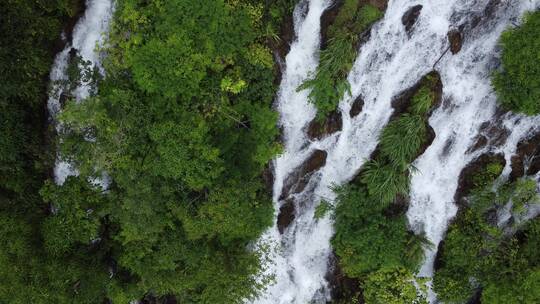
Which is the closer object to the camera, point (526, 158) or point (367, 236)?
point (367, 236)

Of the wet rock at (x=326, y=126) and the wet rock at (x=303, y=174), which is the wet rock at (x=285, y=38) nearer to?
the wet rock at (x=326, y=126)

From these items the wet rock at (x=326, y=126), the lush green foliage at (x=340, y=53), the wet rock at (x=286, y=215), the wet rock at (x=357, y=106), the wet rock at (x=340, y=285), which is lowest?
the wet rock at (x=340, y=285)

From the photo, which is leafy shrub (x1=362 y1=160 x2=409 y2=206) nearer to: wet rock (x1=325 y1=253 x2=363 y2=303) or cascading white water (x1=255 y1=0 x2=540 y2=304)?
cascading white water (x1=255 y1=0 x2=540 y2=304)

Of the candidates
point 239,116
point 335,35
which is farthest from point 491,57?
point 239,116

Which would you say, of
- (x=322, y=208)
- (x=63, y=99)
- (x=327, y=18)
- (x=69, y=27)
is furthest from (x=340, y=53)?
(x=63, y=99)

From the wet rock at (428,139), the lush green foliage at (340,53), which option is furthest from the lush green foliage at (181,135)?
the wet rock at (428,139)

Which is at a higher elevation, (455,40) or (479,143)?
(455,40)

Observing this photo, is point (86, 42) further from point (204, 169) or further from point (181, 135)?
point (204, 169)
